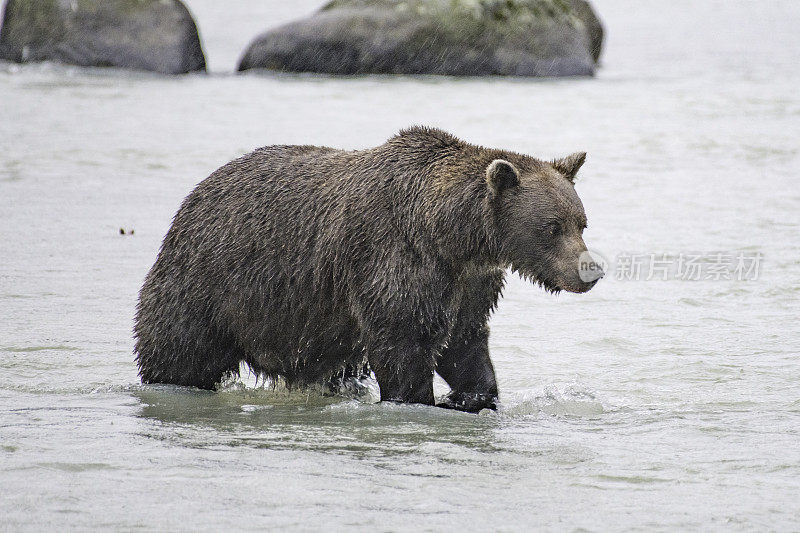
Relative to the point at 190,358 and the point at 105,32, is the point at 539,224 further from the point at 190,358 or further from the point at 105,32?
the point at 105,32

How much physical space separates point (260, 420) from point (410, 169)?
59.2 inches

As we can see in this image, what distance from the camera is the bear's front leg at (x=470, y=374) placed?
22.6 ft

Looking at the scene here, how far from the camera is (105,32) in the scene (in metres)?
21.5

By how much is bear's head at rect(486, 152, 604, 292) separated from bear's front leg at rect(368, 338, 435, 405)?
648 millimetres

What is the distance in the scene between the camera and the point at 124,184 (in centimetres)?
1366

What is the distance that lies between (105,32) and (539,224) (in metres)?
16.5

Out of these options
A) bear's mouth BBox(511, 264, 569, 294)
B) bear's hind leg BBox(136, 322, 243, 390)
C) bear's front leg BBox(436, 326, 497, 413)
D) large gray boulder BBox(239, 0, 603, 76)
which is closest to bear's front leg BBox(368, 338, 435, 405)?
bear's front leg BBox(436, 326, 497, 413)

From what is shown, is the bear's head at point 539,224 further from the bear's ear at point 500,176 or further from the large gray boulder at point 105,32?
the large gray boulder at point 105,32

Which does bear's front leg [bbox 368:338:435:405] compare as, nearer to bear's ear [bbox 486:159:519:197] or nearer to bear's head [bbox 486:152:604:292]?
bear's head [bbox 486:152:604:292]

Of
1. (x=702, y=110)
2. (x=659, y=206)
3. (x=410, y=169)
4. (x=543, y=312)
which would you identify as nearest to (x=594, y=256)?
(x=410, y=169)

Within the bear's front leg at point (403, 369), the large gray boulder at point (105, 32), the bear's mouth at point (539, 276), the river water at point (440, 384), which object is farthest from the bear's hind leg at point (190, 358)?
the large gray boulder at point (105, 32)

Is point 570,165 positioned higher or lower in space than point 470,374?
higher

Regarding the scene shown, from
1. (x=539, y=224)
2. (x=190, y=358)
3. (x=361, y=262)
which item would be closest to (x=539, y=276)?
(x=539, y=224)

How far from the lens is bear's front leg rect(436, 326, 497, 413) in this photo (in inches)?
271
